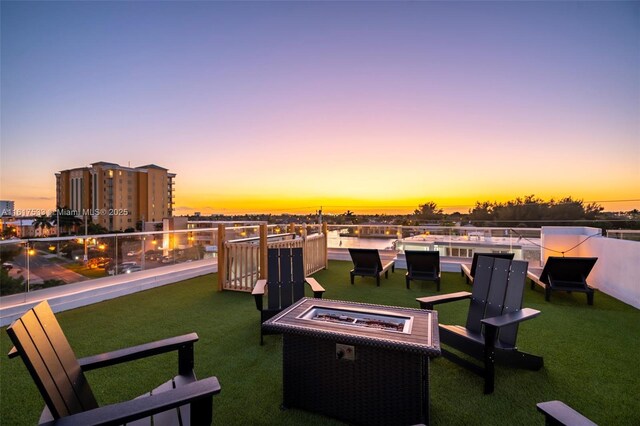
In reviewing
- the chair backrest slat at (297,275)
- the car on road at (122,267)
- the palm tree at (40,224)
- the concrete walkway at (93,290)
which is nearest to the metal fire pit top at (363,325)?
the chair backrest slat at (297,275)

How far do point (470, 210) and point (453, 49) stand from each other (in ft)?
18.2

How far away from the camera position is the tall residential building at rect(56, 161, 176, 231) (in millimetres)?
53812

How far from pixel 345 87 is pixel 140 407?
331 inches

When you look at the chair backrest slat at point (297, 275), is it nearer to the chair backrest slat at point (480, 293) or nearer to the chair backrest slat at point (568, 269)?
the chair backrest slat at point (480, 293)

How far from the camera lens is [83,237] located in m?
5.30

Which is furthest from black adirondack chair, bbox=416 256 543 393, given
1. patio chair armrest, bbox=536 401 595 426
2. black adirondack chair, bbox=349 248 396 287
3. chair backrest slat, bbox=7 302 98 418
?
black adirondack chair, bbox=349 248 396 287

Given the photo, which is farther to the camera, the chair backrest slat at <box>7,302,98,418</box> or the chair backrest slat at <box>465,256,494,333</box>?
the chair backrest slat at <box>465,256,494,333</box>

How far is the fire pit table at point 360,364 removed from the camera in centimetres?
195

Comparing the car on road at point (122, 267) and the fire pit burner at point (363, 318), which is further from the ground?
the fire pit burner at point (363, 318)

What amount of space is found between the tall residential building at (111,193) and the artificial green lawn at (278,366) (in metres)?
53.7

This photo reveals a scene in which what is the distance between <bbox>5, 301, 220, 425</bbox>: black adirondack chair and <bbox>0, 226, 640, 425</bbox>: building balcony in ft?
3.10

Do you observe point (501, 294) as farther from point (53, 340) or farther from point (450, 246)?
point (450, 246)

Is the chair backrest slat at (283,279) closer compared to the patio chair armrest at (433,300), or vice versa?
the patio chair armrest at (433,300)

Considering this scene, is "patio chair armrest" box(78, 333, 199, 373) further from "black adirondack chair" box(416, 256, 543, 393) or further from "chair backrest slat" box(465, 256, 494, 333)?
"chair backrest slat" box(465, 256, 494, 333)
